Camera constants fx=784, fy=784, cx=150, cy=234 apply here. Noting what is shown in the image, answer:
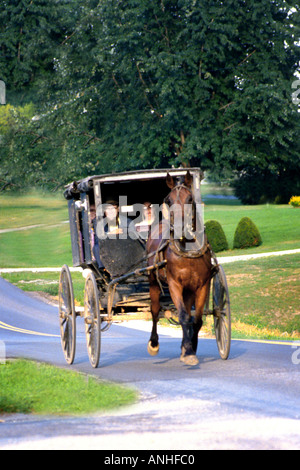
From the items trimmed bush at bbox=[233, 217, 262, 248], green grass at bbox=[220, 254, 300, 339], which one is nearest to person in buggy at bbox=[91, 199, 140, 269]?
green grass at bbox=[220, 254, 300, 339]

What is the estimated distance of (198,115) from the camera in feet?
147

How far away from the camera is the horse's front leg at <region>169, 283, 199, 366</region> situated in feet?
33.4

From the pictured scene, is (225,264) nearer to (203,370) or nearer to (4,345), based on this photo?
(4,345)

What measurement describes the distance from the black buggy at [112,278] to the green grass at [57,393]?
824 millimetres

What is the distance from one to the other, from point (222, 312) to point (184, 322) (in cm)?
100

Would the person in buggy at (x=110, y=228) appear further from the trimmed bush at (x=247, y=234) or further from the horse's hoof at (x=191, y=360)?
the trimmed bush at (x=247, y=234)

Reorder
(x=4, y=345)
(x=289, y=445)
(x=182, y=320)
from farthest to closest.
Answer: (x=4, y=345) → (x=182, y=320) → (x=289, y=445)

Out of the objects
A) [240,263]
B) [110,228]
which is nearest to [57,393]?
[110,228]

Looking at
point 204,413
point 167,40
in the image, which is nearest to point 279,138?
point 167,40

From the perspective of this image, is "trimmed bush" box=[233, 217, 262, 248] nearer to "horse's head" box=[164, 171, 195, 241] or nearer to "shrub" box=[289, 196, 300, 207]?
"shrub" box=[289, 196, 300, 207]

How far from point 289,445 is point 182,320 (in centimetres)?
415

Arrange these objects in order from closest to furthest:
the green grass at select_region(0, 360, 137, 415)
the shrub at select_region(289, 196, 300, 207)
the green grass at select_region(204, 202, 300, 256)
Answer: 1. the green grass at select_region(0, 360, 137, 415)
2. the green grass at select_region(204, 202, 300, 256)
3. the shrub at select_region(289, 196, 300, 207)

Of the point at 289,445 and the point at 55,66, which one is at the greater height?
the point at 55,66

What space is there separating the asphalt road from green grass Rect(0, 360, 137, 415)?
11.3 inches
